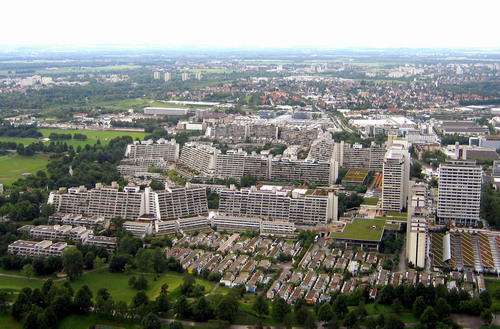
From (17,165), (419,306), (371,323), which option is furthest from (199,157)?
(371,323)

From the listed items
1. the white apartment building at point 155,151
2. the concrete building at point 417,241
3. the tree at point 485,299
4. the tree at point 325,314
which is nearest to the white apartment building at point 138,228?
the tree at point 325,314

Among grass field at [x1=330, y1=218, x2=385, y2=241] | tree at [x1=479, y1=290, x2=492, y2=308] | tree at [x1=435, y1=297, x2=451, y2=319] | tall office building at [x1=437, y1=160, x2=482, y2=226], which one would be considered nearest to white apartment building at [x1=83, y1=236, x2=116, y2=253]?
grass field at [x1=330, y1=218, x2=385, y2=241]

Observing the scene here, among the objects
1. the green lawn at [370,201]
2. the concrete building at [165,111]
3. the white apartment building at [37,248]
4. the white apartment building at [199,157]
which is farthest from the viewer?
the concrete building at [165,111]

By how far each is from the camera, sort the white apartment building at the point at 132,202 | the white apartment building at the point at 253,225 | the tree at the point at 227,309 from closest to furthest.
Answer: the tree at the point at 227,309 → the white apartment building at the point at 253,225 → the white apartment building at the point at 132,202

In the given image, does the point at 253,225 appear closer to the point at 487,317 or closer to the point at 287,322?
the point at 287,322

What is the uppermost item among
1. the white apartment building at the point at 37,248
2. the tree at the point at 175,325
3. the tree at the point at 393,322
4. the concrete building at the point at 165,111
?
Answer: the concrete building at the point at 165,111

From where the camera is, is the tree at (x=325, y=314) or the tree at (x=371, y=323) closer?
the tree at (x=371, y=323)

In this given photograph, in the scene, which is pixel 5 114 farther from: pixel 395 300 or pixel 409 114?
pixel 395 300

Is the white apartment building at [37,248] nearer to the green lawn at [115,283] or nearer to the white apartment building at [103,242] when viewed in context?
the white apartment building at [103,242]

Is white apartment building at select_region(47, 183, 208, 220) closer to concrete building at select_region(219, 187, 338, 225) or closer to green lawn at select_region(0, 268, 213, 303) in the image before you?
concrete building at select_region(219, 187, 338, 225)
